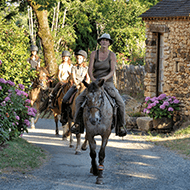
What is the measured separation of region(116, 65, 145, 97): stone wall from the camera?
20906mm

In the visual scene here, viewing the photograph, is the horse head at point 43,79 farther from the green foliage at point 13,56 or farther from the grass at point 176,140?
the grass at point 176,140

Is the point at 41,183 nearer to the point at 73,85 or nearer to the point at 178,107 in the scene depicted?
the point at 73,85

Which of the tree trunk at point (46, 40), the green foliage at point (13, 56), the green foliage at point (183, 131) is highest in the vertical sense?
the tree trunk at point (46, 40)

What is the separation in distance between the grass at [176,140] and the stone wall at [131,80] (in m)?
7.06

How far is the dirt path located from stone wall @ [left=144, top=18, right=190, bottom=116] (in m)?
3.48

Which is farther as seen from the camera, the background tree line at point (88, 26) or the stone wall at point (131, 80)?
the background tree line at point (88, 26)

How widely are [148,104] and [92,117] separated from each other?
731 centimetres

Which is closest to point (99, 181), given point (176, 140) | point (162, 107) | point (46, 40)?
point (176, 140)

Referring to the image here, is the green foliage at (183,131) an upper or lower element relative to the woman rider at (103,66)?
lower

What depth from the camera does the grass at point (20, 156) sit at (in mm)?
8038

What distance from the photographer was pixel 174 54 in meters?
14.7

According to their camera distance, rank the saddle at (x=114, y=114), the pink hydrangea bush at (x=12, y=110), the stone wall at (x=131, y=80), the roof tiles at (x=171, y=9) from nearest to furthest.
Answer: the saddle at (x=114, y=114)
the pink hydrangea bush at (x=12, y=110)
the roof tiles at (x=171, y=9)
the stone wall at (x=131, y=80)

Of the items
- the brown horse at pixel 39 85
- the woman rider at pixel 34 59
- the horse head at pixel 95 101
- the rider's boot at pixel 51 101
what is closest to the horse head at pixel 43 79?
the brown horse at pixel 39 85

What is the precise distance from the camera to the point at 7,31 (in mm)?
10719
